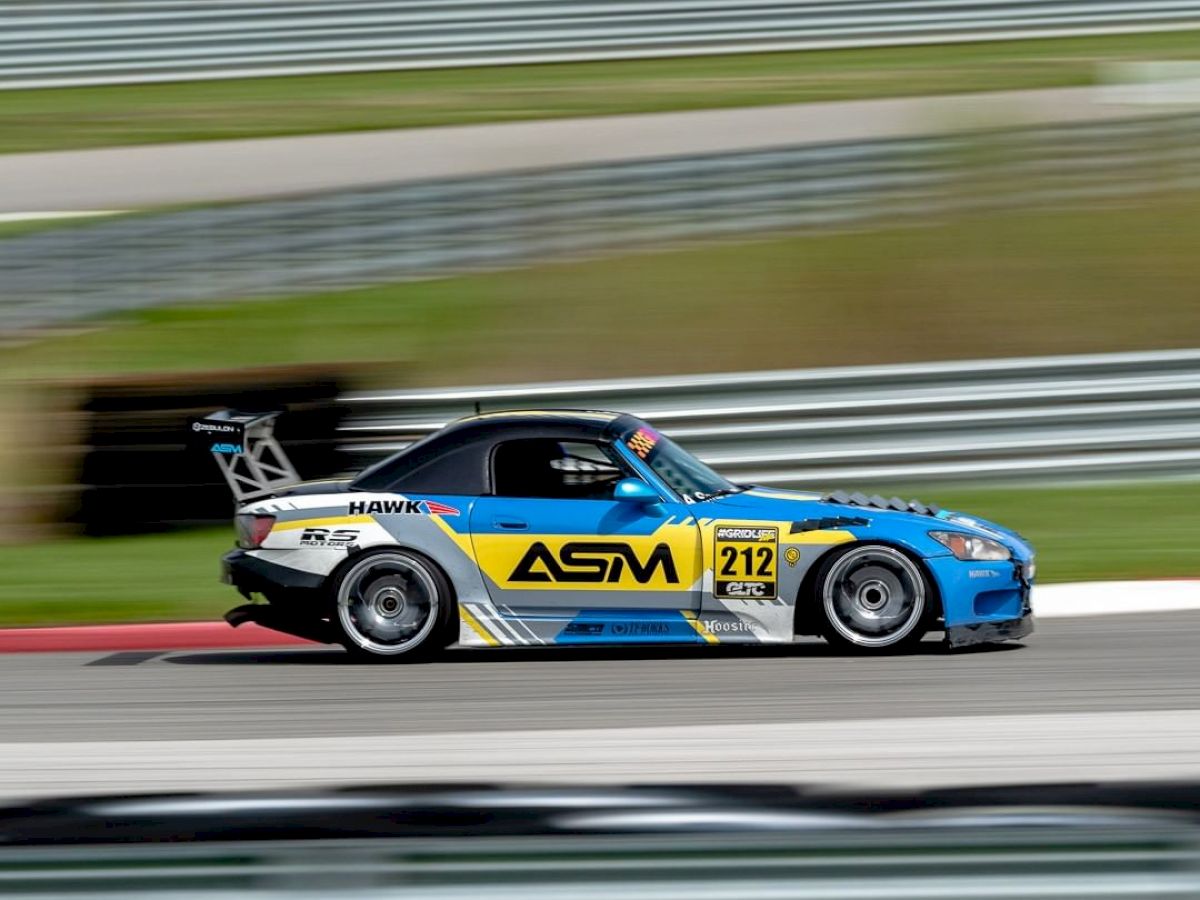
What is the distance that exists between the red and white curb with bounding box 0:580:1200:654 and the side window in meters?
1.79

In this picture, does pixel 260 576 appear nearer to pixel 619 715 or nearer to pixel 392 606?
pixel 392 606

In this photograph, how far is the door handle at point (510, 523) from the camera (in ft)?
27.6

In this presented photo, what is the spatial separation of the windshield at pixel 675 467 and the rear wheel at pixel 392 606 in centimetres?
120

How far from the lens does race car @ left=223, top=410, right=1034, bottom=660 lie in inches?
325

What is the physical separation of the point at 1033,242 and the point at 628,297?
4.00 m

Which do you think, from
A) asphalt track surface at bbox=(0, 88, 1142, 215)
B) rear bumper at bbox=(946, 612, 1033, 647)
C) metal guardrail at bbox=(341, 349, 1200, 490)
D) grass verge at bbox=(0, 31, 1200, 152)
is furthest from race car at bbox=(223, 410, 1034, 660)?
grass verge at bbox=(0, 31, 1200, 152)

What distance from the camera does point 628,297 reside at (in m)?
15.7

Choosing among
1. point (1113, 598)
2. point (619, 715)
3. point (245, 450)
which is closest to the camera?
point (619, 715)

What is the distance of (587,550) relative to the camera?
834 centimetres

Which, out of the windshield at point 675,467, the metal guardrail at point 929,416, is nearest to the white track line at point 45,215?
the metal guardrail at point 929,416

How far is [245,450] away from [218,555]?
117 inches

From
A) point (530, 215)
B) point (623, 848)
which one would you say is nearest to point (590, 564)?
point (623, 848)

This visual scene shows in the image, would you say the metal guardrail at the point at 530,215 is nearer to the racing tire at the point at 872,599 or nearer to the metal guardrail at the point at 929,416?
the metal guardrail at the point at 929,416

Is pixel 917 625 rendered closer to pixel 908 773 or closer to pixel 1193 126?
pixel 908 773
